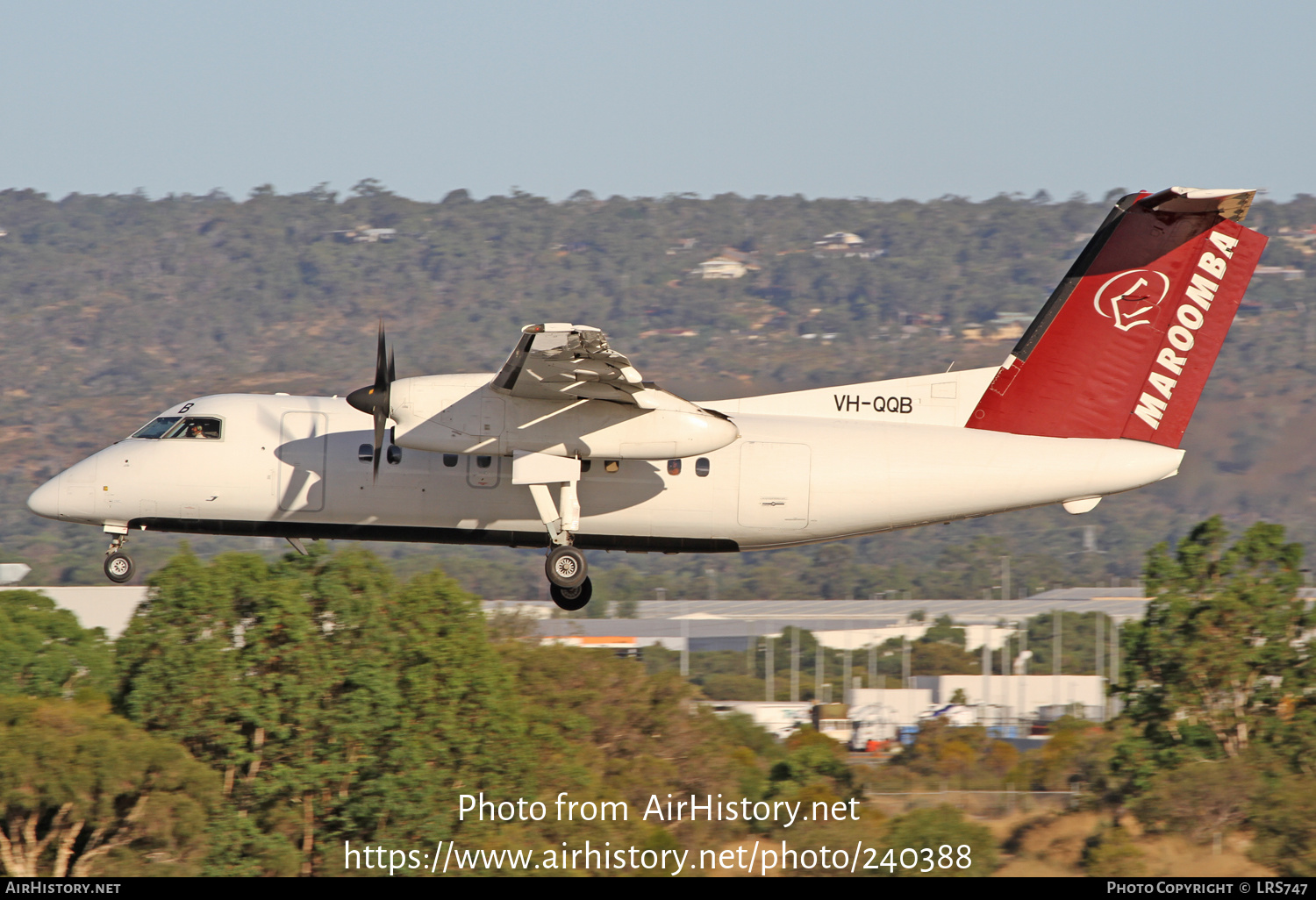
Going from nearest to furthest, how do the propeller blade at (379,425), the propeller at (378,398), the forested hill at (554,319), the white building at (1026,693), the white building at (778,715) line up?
the propeller at (378,398) → the propeller blade at (379,425) → the white building at (778,715) → the white building at (1026,693) → the forested hill at (554,319)

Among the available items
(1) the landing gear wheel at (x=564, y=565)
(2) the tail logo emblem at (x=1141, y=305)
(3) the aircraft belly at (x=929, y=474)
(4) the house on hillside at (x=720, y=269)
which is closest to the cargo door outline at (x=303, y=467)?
(1) the landing gear wheel at (x=564, y=565)

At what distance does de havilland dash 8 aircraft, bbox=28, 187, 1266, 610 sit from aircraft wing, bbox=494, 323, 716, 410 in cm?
15

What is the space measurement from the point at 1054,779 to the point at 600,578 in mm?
52117

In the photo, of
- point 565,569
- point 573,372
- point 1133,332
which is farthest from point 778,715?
point 573,372

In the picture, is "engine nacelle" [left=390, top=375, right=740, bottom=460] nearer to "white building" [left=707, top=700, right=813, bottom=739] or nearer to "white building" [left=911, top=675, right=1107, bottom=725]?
"white building" [left=707, top=700, right=813, bottom=739]

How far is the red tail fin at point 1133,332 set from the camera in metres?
16.1

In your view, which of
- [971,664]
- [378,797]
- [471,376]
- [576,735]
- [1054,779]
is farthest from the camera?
[971,664]

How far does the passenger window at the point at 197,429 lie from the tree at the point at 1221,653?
24416 millimetres

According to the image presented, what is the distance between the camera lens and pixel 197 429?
15.9 m

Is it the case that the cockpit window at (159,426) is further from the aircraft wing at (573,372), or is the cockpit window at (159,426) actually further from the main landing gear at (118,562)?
the aircraft wing at (573,372)

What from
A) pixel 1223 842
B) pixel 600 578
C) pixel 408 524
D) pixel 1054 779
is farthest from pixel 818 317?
pixel 408 524

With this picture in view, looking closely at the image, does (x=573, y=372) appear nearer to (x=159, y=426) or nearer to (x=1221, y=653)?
(x=159, y=426)

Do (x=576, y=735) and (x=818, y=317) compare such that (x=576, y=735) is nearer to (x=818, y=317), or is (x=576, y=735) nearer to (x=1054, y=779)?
(x=1054, y=779)

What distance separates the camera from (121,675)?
29.4 meters
